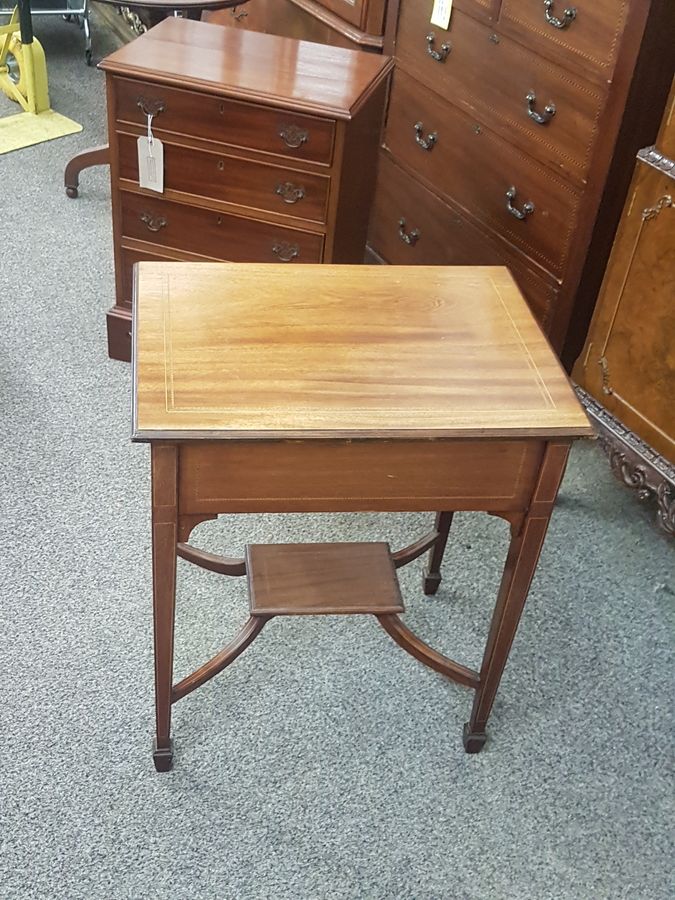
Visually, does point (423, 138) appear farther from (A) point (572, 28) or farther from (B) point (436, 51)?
(A) point (572, 28)

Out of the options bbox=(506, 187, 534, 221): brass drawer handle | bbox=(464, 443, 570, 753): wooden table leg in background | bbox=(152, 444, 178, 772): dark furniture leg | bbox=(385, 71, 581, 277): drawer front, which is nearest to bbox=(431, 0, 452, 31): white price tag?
bbox=(385, 71, 581, 277): drawer front

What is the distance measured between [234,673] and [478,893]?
0.62 meters

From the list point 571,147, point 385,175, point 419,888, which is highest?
point 571,147

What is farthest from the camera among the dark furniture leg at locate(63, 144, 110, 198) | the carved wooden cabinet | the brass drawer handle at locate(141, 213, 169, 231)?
the dark furniture leg at locate(63, 144, 110, 198)

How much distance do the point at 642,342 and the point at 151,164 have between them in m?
1.25

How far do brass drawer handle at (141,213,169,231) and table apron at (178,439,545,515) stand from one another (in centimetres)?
135

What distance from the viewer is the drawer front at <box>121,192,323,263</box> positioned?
2.49m

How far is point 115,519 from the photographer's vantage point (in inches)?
91.7

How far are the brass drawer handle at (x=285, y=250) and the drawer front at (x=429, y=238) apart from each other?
0.53 meters

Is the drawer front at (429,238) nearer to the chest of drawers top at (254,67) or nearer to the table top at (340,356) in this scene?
the chest of drawers top at (254,67)

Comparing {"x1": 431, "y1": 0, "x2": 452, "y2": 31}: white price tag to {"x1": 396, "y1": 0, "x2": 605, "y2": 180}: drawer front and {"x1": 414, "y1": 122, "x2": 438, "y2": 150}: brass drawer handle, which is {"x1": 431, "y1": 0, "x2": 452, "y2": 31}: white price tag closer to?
{"x1": 396, "y1": 0, "x2": 605, "y2": 180}: drawer front

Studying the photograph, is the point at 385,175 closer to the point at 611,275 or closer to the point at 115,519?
the point at 611,275

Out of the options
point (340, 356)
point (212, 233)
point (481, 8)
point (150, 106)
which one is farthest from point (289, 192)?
point (340, 356)

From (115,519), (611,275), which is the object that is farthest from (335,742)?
(611,275)
